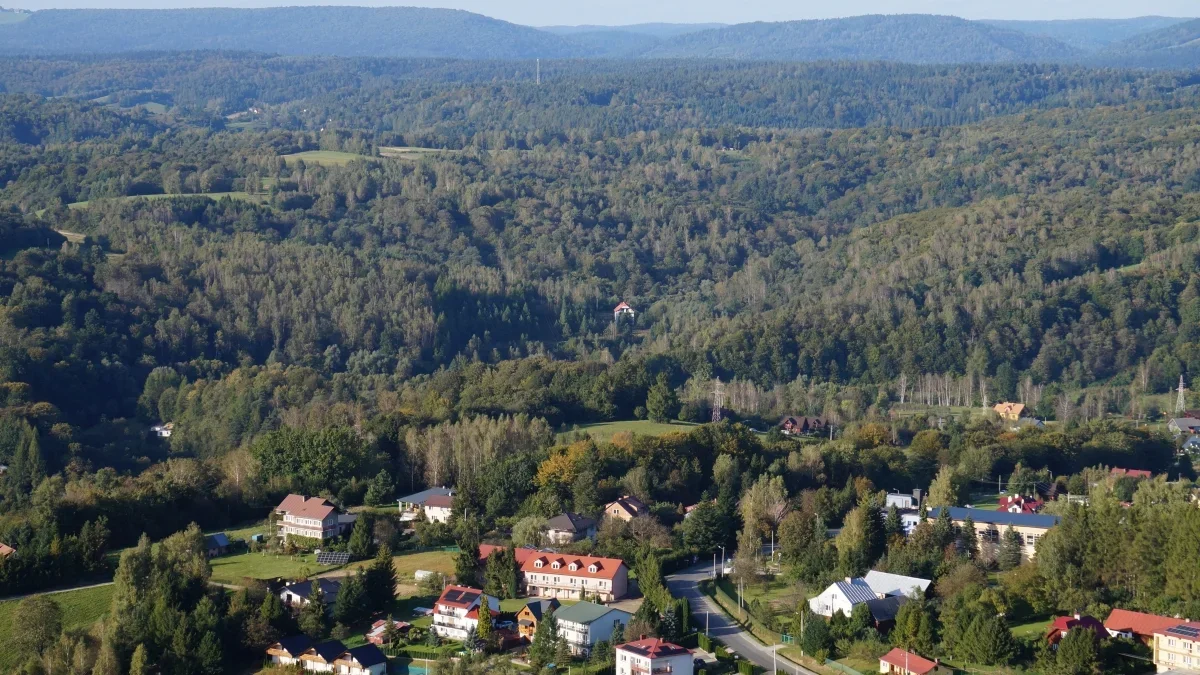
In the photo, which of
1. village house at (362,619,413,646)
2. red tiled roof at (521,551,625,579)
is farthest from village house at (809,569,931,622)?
village house at (362,619,413,646)

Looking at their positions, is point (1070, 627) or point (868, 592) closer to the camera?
point (1070, 627)

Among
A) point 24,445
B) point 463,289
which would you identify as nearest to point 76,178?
point 463,289

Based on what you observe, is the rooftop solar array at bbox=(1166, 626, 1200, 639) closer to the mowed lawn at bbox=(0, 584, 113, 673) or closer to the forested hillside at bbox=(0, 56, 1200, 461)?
the mowed lawn at bbox=(0, 584, 113, 673)

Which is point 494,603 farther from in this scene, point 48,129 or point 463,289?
point 48,129

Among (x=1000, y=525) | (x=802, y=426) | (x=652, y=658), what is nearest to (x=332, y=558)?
(x=652, y=658)

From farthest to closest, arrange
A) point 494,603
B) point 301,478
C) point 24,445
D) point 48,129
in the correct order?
point 48,129 < point 24,445 < point 301,478 < point 494,603

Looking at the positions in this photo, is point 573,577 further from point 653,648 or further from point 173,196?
point 173,196
